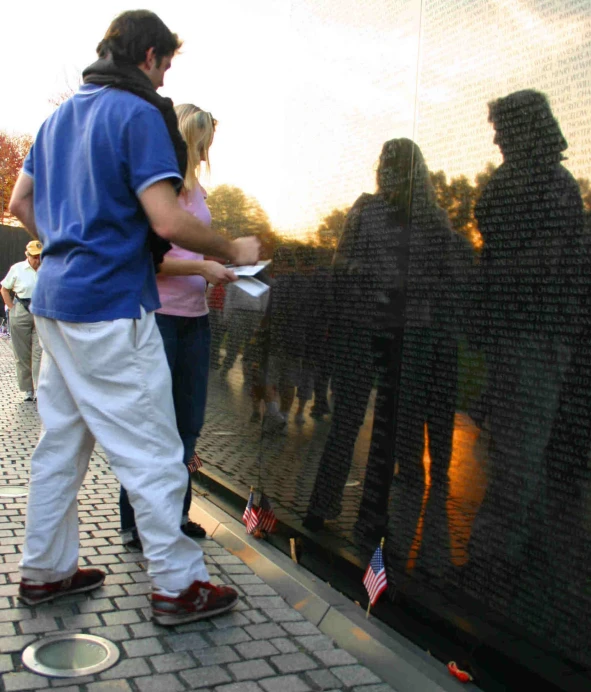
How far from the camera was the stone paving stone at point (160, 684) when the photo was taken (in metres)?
2.48

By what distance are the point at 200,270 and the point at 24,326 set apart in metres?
7.20

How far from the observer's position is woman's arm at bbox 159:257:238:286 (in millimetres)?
3500

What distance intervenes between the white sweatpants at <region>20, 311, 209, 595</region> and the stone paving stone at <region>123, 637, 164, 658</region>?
0.19 metres

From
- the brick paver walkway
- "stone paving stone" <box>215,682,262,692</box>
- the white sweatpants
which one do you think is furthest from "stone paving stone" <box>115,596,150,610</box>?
"stone paving stone" <box>215,682,262,692</box>

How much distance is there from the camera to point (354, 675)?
271cm

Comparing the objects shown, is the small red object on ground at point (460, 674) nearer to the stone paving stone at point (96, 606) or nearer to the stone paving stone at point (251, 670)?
the stone paving stone at point (251, 670)

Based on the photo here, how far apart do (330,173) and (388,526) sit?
173cm

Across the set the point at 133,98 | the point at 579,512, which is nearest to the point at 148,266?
the point at 133,98

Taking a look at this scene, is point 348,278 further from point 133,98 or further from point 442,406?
point 133,98

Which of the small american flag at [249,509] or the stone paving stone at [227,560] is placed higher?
the small american flag at [249,509]

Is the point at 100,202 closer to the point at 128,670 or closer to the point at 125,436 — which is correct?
the point at 125,436

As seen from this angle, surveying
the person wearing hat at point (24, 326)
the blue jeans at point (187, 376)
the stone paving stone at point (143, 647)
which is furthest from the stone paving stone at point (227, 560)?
the person wearing hat at point (24, 326)

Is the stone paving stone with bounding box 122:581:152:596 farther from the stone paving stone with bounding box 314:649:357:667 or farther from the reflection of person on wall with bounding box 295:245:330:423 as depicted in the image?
the reflection of person on wall with bounding box 295:245:330:423

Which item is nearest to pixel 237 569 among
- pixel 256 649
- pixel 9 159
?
pixel 256 649
